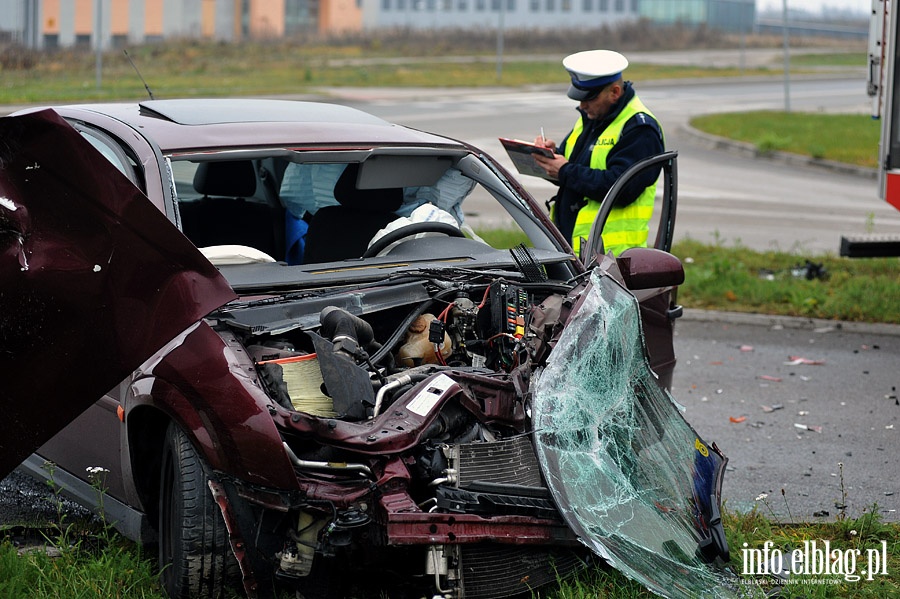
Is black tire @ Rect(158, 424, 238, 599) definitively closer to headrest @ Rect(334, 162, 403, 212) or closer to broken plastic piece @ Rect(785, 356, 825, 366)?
headrest @ Rect(334, 162, 403, 212)

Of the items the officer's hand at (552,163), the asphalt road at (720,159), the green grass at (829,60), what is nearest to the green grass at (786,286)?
the asphalt road at (720,159)

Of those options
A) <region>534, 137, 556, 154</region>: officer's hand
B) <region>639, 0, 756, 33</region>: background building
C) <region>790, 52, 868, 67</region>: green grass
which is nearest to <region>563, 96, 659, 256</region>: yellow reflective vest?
<region>534, 137, 556, 154</region>: officer's hand

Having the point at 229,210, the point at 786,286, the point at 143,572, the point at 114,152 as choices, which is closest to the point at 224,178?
the point at 229,210

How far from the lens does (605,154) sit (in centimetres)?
616

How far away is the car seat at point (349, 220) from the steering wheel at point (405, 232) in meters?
0.45

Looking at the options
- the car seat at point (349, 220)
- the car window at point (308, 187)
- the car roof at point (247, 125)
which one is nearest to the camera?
the car roof at point (247, 125)

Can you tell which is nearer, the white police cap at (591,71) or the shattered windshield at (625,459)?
the shattered windshield at (625,459)

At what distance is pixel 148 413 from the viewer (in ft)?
12.5


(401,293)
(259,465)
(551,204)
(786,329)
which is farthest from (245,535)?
(786,329)

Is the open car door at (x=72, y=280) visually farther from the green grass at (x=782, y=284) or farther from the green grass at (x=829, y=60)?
the green grass at (x=829, y=60)

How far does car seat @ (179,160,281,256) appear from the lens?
18.0 ft

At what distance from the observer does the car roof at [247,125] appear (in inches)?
182

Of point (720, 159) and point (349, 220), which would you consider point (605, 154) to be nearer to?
point (349, 220)

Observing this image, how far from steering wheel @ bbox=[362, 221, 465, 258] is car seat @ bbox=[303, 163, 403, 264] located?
17.9 inches
